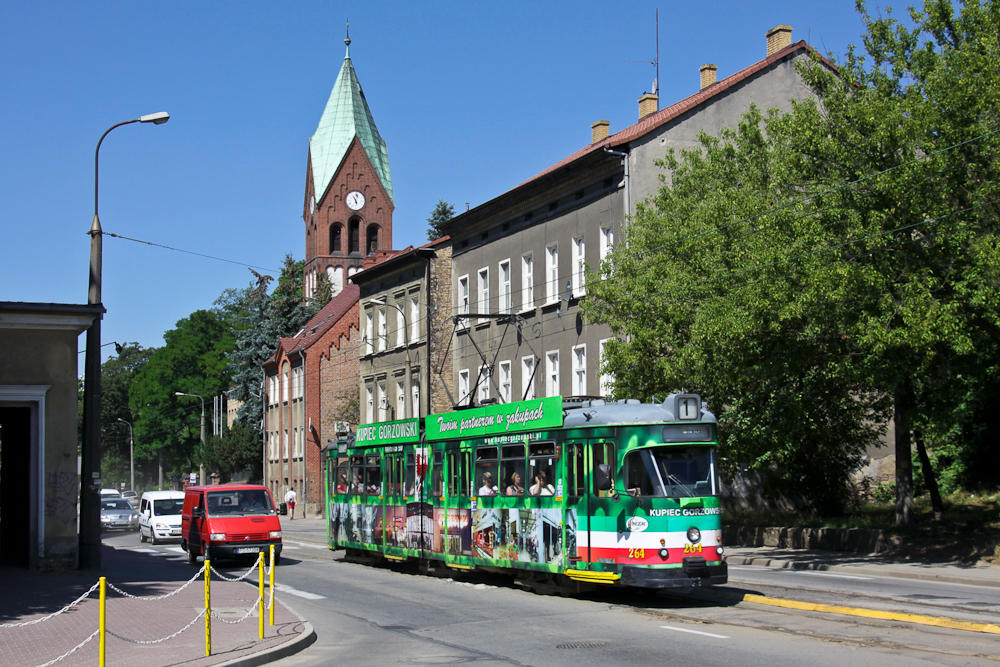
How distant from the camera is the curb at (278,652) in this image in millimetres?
10969

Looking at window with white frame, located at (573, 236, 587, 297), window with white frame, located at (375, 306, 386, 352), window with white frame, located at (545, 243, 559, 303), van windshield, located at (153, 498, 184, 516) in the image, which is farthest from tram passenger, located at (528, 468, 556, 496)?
window with white frame, located at (375, 306, 386, 352)

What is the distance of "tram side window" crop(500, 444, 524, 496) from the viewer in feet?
58.1

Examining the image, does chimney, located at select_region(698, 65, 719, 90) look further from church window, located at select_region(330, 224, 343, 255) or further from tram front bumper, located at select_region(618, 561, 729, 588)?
church window, located at select_region(330, 224, 343, 255)

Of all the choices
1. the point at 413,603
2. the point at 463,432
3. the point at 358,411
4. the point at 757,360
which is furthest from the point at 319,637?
the point at 358,411

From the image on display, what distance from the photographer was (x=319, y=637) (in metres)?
13.4

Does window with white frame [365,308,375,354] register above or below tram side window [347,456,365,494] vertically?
above

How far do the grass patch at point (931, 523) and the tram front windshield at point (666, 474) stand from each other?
353 inches

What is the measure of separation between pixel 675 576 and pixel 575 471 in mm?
2271

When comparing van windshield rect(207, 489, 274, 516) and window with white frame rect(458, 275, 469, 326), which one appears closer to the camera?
van windshield rect(207, 489, 274, 516)

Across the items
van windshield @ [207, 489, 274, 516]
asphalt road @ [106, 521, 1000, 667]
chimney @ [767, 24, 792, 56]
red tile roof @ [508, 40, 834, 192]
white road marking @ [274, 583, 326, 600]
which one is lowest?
white road marking @ [274, 583, 326, 600]

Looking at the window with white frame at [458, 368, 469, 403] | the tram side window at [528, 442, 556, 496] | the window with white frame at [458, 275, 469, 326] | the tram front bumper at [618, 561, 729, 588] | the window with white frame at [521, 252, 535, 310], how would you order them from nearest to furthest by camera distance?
the tram front bumper at [618, 561, 729, 588] < the tram side window at [528, 442, 556, 496] < the window with white frame at [521, 252, 535, 310] < the window with white frame at [458, 275, 469, 326] < the window with white frame at [458, 368, 469, 403]

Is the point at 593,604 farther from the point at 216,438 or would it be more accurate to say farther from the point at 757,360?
the point at 216,438

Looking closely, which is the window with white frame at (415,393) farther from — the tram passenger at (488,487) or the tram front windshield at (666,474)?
the tram front windshield at (666,474)

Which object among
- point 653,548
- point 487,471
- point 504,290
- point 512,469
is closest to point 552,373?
point 504,290
